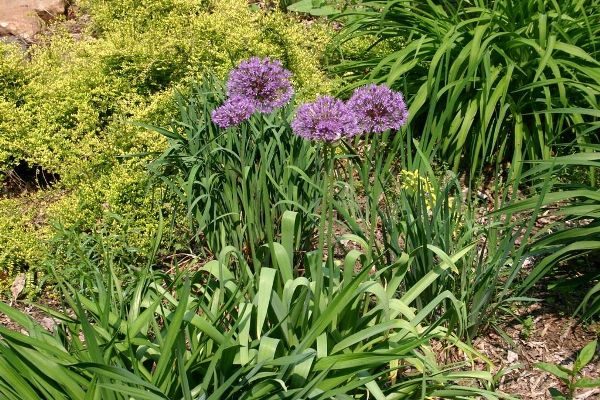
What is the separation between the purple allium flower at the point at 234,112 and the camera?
106 inches

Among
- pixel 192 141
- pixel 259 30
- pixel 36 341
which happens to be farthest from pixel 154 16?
pixel 36 341

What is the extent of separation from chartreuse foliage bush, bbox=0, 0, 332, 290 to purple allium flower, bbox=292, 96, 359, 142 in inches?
68.7

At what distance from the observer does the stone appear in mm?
6250

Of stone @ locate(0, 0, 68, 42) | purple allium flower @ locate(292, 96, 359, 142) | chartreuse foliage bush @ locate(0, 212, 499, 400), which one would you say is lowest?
chartreuse foliage bush @ locate(0, 212, 499, 400)

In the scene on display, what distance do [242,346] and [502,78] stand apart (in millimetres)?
2389

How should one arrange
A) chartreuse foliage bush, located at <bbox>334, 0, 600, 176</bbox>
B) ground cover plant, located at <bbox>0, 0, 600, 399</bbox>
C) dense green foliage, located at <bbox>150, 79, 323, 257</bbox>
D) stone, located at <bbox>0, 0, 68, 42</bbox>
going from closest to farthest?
ground cover plant, located at <bbox>0, 0, 600, 399</bbox> < dense green foliage, located at <bbox>150, 79, 323, 257</bbox> < chartreuse foliage bush, located at <bbox>334, 0, 600, 176</bbox> < stone, located at <bbox>0, 0, 68, 42</bbox>

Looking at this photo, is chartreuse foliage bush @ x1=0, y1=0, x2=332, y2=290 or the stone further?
the stone

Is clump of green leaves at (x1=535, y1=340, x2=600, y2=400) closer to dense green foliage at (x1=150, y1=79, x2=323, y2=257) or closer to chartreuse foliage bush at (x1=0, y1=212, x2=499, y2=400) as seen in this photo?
chartreuse foliage bush at (x1=0, y1=212, x2=499, y2=400)

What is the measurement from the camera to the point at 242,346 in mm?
2318

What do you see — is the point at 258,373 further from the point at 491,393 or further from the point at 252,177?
the point at 252,177

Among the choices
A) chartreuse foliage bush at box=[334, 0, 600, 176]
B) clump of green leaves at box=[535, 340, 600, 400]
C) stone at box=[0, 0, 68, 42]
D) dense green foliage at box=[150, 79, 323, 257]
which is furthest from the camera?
stone at box=[0, 0, 68, 42]

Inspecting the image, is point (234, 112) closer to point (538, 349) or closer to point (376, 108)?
point (376, 108)

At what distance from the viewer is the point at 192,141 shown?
3.61 m

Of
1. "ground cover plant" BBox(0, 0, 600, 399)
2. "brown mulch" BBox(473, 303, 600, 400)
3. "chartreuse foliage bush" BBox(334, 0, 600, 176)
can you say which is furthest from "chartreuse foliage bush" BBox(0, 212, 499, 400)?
"chartreuse foliage bush" BBox(334, 0, 600, 176)
